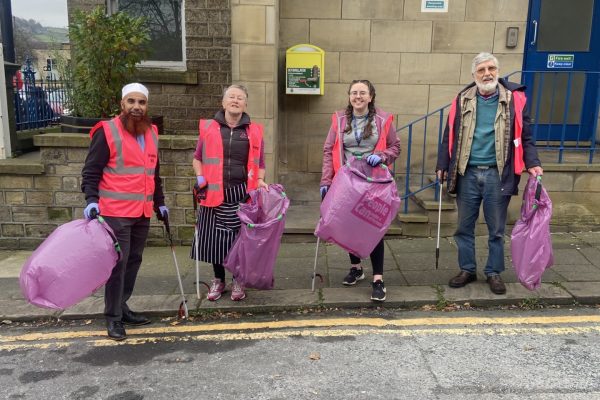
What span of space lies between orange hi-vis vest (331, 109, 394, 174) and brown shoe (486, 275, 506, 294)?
1442 millimetres

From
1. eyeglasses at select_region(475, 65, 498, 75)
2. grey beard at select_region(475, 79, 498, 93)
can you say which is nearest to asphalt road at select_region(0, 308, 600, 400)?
grey beard at select_region(475, 79, 498, 93)

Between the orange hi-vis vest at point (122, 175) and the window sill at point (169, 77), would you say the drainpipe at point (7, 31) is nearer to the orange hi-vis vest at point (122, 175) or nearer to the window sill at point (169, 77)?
the window sill at point (169, 77)

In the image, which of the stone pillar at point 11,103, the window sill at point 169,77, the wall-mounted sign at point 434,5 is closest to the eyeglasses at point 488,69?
the wall-mounted sign at point 434,5

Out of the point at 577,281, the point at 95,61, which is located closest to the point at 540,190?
the point at 577,281

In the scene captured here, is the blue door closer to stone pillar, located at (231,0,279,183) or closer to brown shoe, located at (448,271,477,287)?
brown shoe, located at (448,271,477,287)

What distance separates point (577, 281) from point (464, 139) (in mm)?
1637

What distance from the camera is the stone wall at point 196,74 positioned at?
7031mm

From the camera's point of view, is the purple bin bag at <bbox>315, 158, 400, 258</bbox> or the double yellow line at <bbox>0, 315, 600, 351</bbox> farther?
the purple bin bag at <bbox>315, 158, 400, 258</bbox>

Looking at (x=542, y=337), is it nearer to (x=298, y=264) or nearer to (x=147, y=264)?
(x=298, y=264)

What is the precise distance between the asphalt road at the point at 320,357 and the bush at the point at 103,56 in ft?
9.24

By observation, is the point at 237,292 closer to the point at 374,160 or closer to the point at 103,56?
the point at 374,160

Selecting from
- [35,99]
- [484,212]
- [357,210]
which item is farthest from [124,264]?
[35,99]

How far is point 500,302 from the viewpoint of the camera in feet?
13.9

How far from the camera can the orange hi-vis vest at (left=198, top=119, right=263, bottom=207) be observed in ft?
13.2
